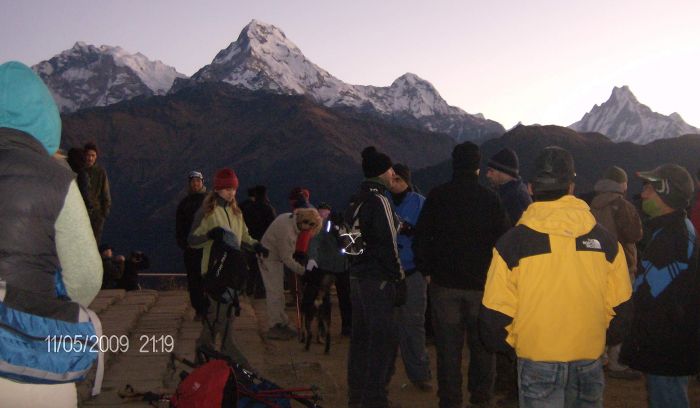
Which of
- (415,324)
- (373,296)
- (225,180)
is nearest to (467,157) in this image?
(373,296)

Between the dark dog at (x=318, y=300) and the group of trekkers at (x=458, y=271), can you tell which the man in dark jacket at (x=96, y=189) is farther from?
the group of trekkers at (x=458, y=271)

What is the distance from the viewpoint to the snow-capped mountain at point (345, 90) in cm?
17588

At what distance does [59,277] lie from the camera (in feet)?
7.63

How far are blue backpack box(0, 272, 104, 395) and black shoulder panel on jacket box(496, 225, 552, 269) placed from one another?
78.5 inches

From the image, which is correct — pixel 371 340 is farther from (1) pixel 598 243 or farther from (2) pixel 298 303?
(2) pixel 298 303

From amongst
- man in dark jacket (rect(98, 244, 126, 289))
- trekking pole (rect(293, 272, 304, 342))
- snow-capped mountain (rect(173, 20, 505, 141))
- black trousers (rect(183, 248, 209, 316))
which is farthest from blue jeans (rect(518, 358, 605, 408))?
snow-capped mountain (rect(173, 20, 505, 141))

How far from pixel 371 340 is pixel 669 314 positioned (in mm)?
2075

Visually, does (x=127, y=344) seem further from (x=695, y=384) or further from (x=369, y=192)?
(x=695, y=384)

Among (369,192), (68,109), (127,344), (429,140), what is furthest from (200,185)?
(68,109)

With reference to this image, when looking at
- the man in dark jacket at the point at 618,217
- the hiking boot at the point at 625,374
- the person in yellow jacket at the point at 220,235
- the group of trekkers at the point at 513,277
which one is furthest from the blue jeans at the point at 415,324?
the hiking boot at the point at 625,374

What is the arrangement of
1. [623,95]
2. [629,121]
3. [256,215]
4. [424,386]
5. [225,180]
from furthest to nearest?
[623,95]
[629,121]
[256,215]
[225,180]
[424,386]

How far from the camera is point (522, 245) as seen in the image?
336 centimetres

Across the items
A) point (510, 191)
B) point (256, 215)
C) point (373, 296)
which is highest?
point (510, 191)

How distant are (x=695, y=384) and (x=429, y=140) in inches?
5074
